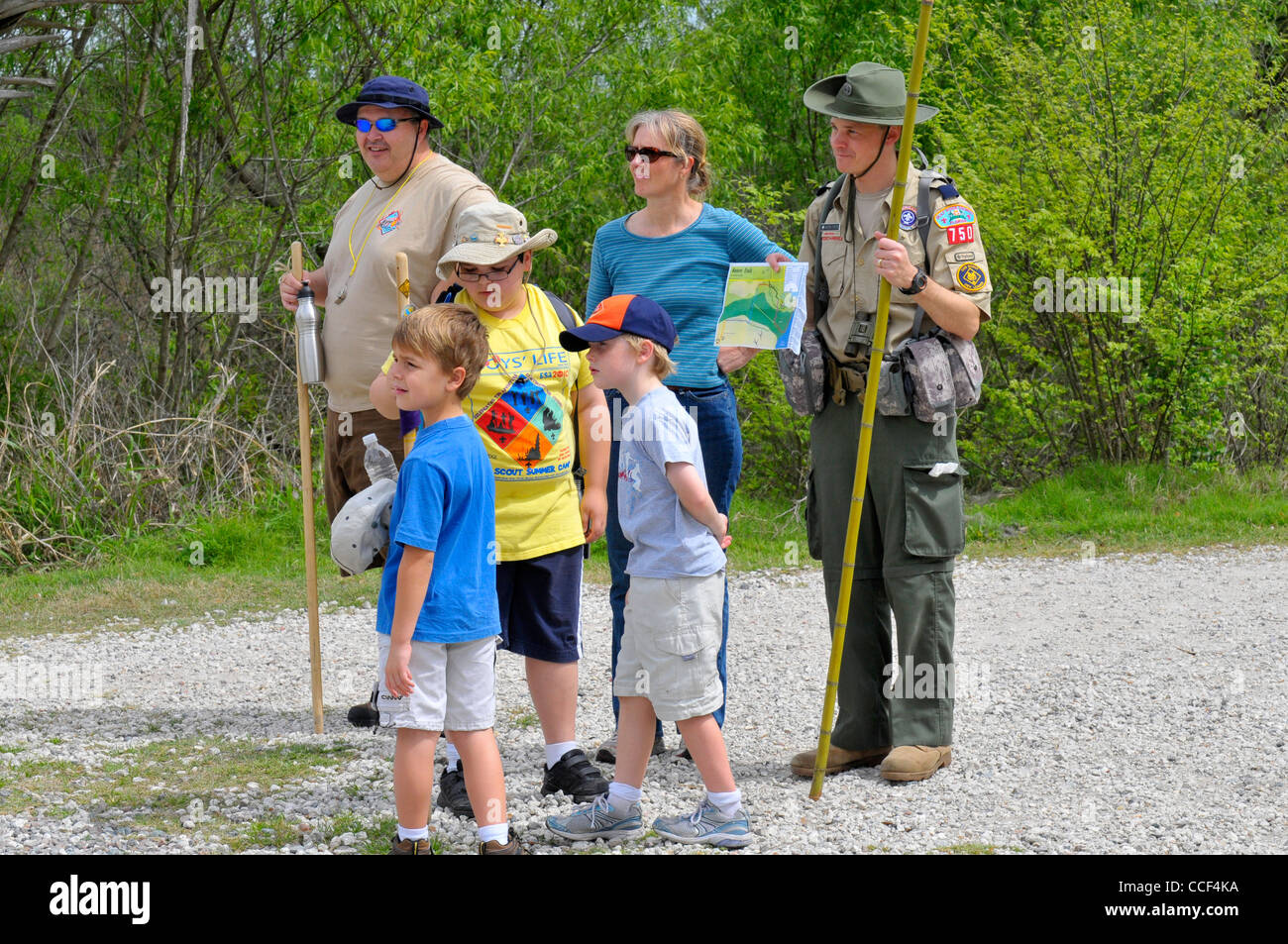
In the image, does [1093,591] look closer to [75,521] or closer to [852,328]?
[852,328]

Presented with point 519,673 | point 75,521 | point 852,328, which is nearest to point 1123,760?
point 852,328

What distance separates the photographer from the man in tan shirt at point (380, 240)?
15.3 feet

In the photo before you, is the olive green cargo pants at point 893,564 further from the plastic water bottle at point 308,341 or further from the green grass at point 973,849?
the plastic water bottle at point 308,341

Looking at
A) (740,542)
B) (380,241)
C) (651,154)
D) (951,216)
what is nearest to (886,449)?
(951,216)

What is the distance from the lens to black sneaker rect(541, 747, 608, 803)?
4.27 meters

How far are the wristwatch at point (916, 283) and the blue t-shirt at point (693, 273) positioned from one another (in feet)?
2.01

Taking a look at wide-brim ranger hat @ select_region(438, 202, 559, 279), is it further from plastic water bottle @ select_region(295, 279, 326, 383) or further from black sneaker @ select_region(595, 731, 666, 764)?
black sneaker @ select_region(595, 731, 666, 764)

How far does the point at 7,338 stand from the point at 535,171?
180 inches

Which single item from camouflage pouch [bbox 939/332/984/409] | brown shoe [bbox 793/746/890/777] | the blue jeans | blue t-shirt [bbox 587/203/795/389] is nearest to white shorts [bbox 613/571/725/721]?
the blue jeans

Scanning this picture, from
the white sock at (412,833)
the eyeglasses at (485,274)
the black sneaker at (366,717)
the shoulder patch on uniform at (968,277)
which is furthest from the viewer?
the black sneaker at (366,717)

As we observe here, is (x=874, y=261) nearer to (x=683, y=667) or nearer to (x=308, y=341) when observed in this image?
(x=683, y=667)

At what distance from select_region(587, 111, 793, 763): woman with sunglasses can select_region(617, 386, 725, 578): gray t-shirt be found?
749 millimetres

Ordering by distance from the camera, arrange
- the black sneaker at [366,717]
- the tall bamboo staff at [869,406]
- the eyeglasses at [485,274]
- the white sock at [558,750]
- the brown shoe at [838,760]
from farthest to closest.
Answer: the black sneaker at [366,717]
the brown shoe at [838,760]
the white sock at [558,750]
the eyeglasses at [485,274]
the tall bamboo staff at [869,406]

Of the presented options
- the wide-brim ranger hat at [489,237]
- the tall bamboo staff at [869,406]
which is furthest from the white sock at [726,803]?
the wide-brim ranger hat at [489,237]
